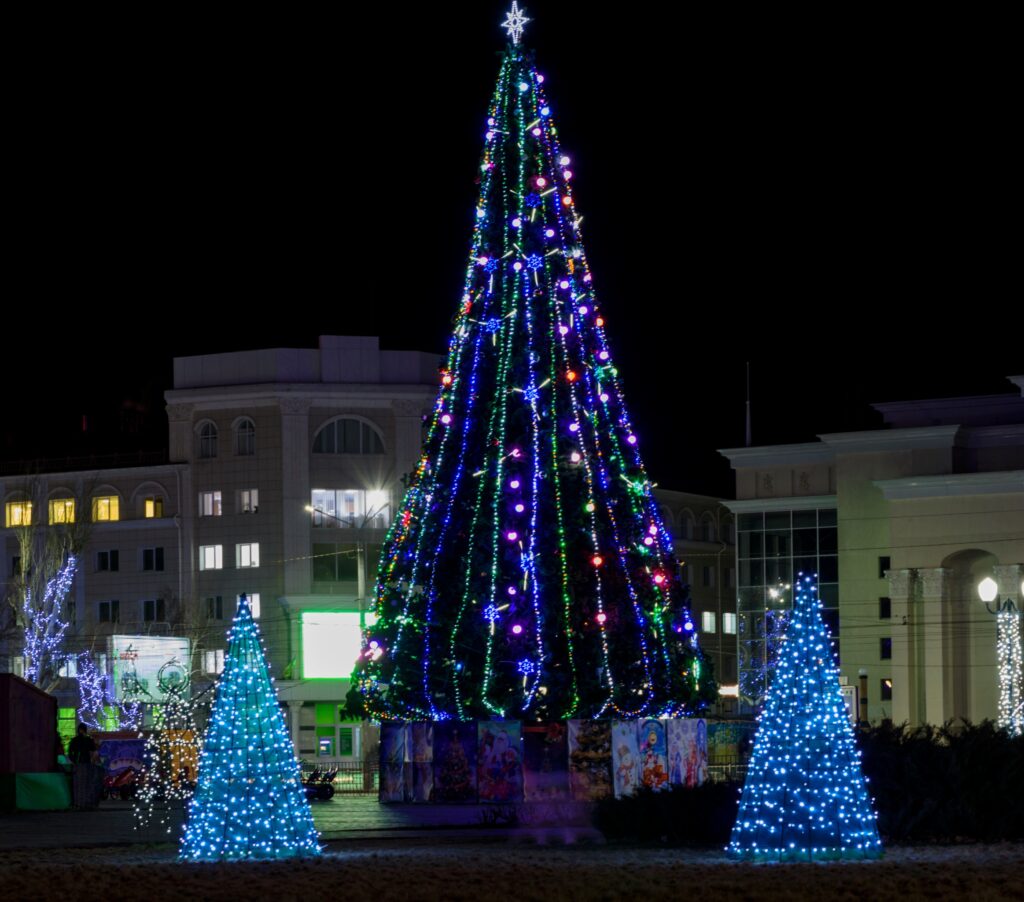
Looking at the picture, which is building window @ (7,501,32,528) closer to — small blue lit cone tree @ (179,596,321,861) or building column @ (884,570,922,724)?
building column @ (884,570,922,724)

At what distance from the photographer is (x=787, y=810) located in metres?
25.0

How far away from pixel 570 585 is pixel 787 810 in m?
12.0

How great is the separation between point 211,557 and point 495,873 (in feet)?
226

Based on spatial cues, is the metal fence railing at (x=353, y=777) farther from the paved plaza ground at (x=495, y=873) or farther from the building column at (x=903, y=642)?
the paved plaza ground at (x=495, y=873)

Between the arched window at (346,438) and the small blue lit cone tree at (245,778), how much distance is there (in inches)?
2525

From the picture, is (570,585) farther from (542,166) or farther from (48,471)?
(48,471)

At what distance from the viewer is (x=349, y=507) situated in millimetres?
89562

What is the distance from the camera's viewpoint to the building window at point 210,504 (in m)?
90.9

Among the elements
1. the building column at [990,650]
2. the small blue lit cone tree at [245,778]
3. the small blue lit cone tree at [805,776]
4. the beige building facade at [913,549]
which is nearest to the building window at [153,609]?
the beige building facade at [913,549]

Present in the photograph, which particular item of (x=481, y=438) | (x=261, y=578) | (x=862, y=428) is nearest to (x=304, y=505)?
(x=261, y=578)

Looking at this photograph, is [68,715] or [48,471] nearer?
[68,715]

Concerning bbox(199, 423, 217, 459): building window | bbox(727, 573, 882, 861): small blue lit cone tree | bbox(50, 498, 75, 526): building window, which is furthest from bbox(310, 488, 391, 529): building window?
bbox(727, 573, 882, 861): small blue lit cone tree

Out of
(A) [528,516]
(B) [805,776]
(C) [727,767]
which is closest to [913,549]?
(C) [727,767]

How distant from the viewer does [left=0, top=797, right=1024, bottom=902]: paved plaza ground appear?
20.8 metres
